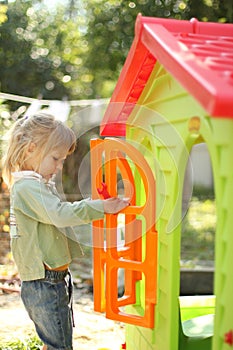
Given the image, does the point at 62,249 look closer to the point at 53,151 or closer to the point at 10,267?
the point at 53,151

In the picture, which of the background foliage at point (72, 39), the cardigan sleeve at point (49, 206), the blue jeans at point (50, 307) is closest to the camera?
the cardigan sleeve at point (49, 206)

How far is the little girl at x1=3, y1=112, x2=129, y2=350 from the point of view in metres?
3.24

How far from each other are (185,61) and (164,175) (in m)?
0.98

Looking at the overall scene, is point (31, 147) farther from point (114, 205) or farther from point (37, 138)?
point (114, 205)

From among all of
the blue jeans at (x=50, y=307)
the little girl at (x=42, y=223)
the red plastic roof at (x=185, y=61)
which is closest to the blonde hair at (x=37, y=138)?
the little girl at (x=42, y=223)

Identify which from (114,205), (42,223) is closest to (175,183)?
(114,205)

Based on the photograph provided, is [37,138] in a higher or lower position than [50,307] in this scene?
higher

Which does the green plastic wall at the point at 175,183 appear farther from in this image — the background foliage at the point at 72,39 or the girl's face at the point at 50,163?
the background foliage at the point at 72,39

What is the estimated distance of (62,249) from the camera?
3.37m

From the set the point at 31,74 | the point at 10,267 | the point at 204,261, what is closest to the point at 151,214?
the point at 10,267

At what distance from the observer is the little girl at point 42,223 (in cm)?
324

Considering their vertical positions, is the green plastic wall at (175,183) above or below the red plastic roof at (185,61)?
below

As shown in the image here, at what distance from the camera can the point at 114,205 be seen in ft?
10.6

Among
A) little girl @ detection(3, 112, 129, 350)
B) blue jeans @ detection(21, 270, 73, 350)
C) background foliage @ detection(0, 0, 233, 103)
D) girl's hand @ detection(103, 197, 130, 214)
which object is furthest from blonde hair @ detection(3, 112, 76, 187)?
background foliage @ detection(0, 0, 233, 103)
